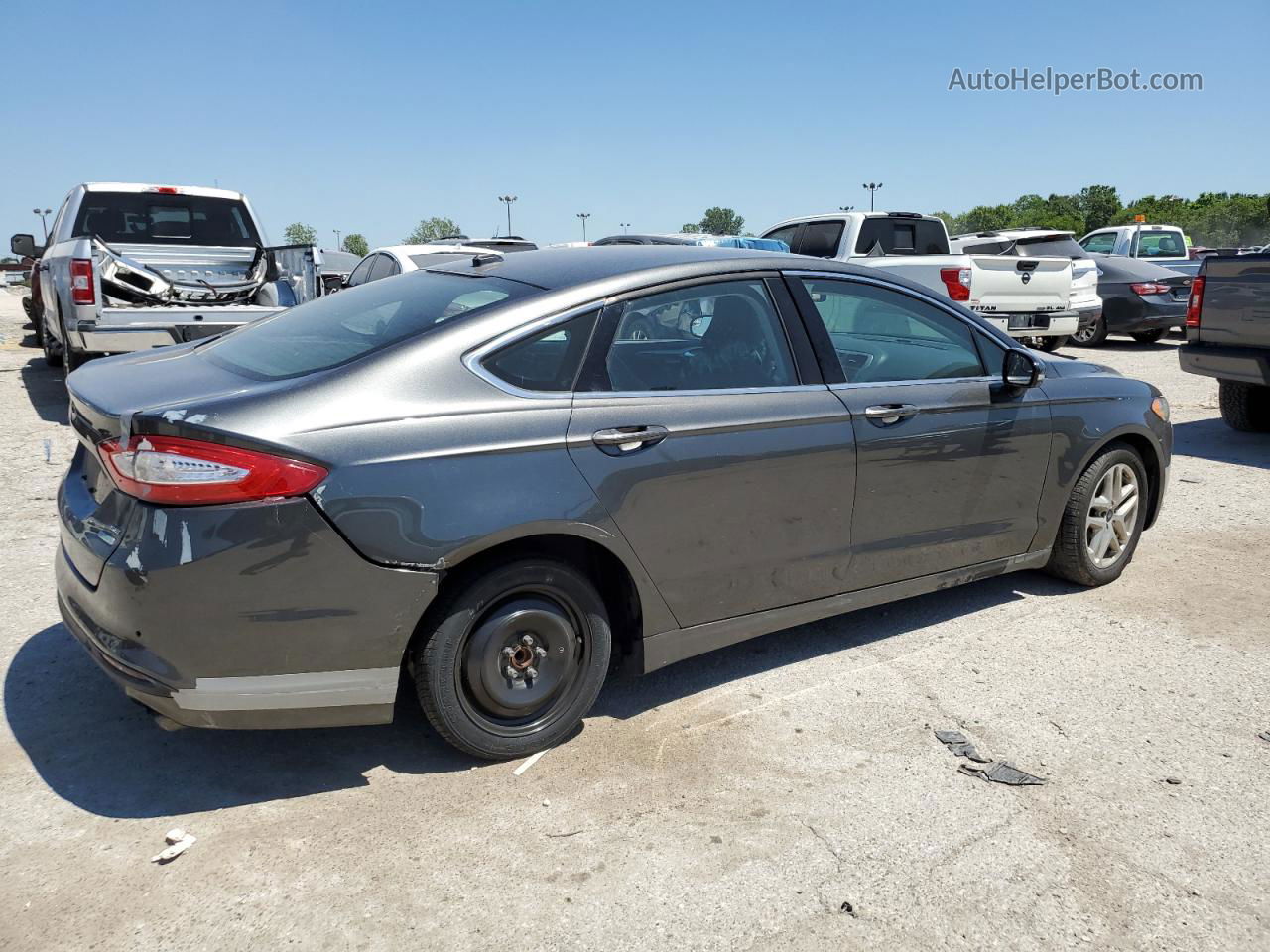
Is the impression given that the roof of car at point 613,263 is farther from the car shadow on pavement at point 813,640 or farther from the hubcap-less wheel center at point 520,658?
the car shadow on pavement at point 813,640

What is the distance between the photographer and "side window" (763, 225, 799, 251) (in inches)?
534

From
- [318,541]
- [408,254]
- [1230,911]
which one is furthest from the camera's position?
[408,254]

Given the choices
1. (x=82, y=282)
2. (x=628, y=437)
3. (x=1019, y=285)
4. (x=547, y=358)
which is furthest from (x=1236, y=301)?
(x=82, y=282)

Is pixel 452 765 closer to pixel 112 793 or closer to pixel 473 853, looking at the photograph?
pixel 473 853

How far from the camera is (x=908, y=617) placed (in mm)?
4773

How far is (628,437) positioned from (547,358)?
367 millimetres

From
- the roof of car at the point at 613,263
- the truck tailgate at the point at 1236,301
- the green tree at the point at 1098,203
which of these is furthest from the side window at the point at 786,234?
the green tree at the point at 1098,203

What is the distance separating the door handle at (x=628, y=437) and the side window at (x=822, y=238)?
9.57 meters

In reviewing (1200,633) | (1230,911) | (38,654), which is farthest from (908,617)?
(38,654)

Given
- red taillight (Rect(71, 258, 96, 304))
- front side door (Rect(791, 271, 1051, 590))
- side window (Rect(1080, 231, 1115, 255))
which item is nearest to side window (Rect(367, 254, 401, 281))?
red taillight (Rect(71, 258, 96, 304))

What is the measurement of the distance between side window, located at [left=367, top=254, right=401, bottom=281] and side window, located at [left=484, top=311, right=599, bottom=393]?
8.38 m

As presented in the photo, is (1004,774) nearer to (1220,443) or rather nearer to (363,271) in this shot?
(1220,443)

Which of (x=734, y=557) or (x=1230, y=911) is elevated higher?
(x=734, y=557)

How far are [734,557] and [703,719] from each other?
1.94ft
